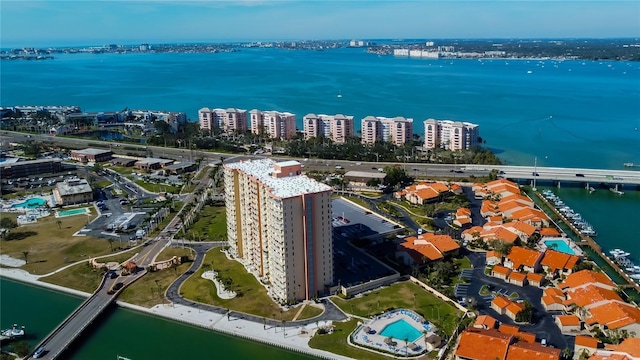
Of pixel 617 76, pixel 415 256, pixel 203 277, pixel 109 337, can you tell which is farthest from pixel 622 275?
pixel 617 76

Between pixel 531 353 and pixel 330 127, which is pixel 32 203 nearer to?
pixel 330 127

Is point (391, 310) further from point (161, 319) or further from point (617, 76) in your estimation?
point (617, 76)

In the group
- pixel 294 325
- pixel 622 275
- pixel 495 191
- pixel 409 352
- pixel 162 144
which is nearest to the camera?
pixel 409 352

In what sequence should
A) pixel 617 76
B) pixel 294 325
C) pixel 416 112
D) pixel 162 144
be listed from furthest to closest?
1. pixel 617 76
2. pixel 416 112
3. pixel 162 144
4. pixel 294 325

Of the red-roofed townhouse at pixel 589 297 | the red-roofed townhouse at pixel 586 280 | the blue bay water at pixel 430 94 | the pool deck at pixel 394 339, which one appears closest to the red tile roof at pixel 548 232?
the red-roofed townhouse at pixel 586 280

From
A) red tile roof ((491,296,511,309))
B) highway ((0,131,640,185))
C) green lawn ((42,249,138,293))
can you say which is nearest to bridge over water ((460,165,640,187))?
highway ((0,131,640,185))

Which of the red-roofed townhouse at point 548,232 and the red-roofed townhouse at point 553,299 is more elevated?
the red-roofed townhouse at point 548,232

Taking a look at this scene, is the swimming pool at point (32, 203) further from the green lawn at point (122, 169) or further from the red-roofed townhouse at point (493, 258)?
the red-roofed townhouse at point (493, 258)

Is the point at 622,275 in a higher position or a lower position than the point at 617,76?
lower
